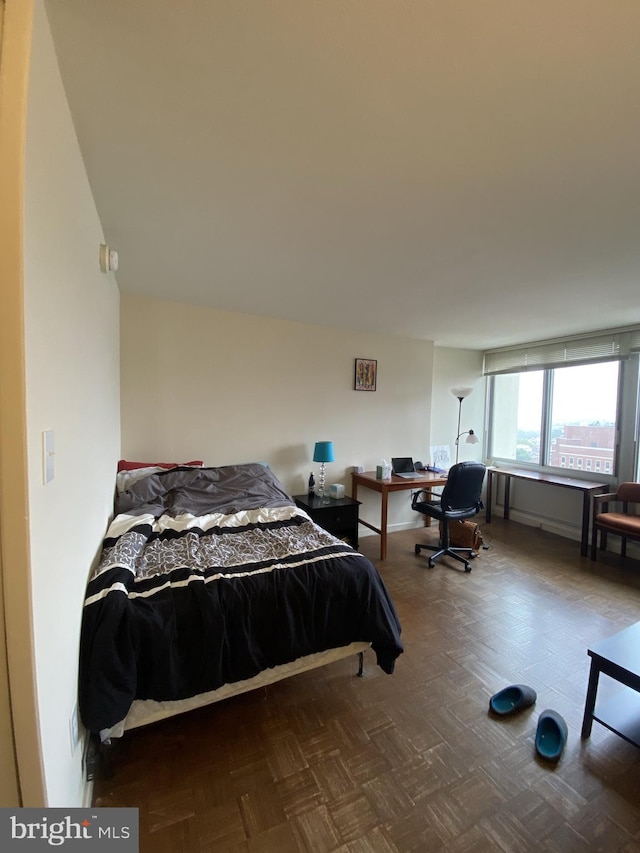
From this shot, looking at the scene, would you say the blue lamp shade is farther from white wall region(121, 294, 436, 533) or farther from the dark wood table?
the dark wood table

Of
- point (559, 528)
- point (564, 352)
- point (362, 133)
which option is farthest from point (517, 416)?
point (362, 133)

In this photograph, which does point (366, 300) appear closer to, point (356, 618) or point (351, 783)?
point (356, 618)

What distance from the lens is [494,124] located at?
112 cm

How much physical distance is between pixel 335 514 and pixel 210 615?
6.77 ft

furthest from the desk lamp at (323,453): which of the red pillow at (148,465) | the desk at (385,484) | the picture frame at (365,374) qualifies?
the red pillow at (148,465)

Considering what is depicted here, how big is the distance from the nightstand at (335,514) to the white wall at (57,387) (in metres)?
2.03

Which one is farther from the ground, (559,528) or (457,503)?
(457,503)

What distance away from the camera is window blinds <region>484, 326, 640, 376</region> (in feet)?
11.9

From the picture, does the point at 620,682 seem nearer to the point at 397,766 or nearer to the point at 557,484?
the point at 397,766

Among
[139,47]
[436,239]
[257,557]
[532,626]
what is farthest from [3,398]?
[532,626]

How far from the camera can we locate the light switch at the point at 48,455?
0.85 metres

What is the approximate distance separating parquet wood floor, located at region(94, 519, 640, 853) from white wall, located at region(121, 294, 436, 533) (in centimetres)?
203

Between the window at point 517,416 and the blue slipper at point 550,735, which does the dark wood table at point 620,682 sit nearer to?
the blue slipper at point 550,735

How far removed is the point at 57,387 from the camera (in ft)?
3.28
